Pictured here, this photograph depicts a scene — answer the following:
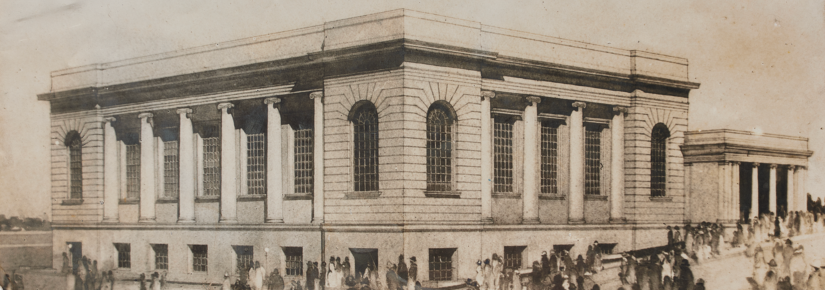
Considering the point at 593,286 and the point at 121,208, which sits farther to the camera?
the point at 121,208

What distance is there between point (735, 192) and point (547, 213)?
488cm

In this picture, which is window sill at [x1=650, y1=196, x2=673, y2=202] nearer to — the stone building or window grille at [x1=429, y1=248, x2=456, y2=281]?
the stone building

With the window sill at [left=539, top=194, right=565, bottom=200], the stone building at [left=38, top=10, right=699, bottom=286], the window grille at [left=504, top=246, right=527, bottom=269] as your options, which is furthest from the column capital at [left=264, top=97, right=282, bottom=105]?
the window sill at [left=539, top=194, right=565, bottom=200]

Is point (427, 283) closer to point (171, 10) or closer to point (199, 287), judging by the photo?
point (199, 287)

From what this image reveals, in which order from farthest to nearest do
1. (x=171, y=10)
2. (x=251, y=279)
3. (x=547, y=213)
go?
(x=547, y=213)
(x=251, y=279)
(x=171, y=10)

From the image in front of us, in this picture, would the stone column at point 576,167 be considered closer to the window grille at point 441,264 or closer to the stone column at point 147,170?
the window grille at point 441,264

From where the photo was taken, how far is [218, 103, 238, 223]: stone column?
2017cm

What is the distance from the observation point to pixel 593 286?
17.9m

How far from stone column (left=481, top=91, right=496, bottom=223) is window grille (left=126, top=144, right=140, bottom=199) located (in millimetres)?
9823

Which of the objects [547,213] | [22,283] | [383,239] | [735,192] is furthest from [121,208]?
[735,192]

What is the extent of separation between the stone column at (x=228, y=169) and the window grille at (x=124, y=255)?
119 inches

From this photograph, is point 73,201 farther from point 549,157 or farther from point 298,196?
point 549,157

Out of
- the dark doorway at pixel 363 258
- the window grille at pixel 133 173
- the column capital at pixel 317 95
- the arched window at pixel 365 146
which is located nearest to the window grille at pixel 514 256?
the dark doorway at pixel 363 258

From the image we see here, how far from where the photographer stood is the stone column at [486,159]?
18.8 m
